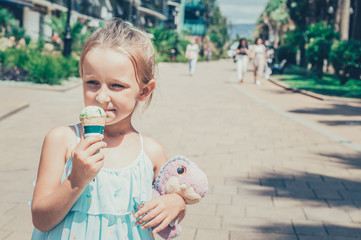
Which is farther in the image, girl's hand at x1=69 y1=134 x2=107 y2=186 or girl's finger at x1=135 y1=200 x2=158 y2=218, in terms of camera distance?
girl's finger at x1=135 y1=200 x2=158 y2=218

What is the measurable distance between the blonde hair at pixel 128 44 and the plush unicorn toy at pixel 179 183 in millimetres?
353

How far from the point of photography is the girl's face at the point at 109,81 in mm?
1630

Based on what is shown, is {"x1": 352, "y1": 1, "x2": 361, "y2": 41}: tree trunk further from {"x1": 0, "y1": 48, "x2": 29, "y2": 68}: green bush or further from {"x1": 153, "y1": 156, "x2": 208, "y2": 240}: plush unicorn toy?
{"x1": 153, "y1": 156, "x2": 208, "y2": 240}: plush unicorn toy

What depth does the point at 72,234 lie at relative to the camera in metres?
1.65

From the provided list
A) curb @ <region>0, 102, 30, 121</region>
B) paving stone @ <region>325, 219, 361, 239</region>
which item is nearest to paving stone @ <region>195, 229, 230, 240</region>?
paving stone @ <region>325, 219, 361, 239</region>

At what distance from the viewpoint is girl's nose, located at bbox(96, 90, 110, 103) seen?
5.24 ft

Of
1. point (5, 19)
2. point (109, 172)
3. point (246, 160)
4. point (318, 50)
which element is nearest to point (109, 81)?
point (109, 172)

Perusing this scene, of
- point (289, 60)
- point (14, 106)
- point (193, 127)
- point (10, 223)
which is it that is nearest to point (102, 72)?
point (10, 223)

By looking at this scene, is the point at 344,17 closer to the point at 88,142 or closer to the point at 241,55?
the point at 241,55

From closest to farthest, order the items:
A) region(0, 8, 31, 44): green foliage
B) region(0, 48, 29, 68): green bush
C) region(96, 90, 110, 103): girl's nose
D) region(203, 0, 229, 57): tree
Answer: region(96, 90, 110, 103): girl's nose < region(0, 48, 29, 68): green bush < region(0, 8, 31, 44): green foliage < region(203, 0, 229, 57): tree

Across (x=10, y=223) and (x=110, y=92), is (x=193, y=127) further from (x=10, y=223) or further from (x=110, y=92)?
(x=110, y=92)

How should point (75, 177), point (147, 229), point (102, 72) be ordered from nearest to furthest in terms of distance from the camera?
point (75, 177) < point (102, 72) < point (147, 229)

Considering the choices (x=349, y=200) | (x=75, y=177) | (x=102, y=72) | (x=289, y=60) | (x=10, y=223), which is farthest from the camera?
(x=289, y=60)

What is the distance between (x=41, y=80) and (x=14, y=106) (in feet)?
15.3
